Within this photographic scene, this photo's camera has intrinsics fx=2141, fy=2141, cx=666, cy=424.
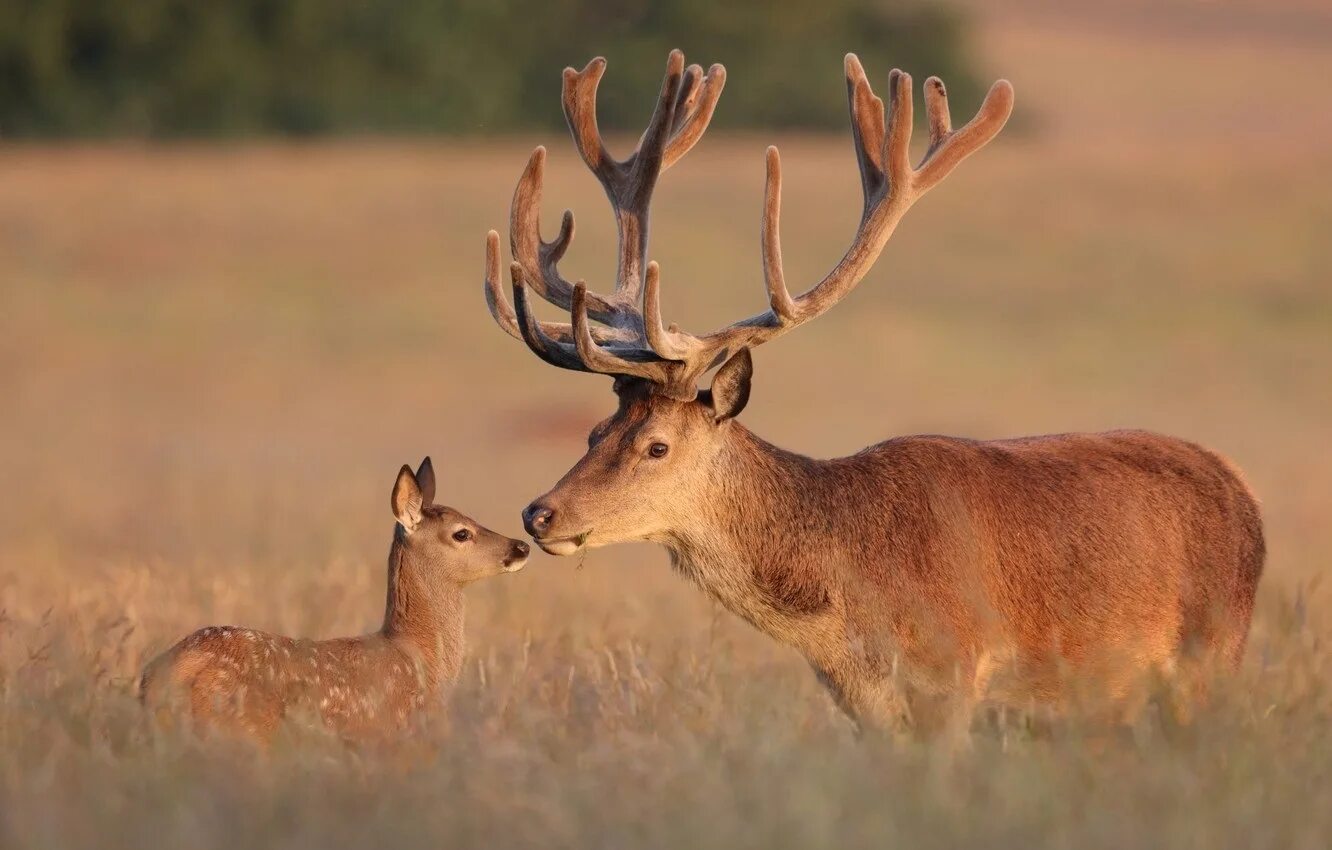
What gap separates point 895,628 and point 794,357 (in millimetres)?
18979

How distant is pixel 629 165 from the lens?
27.2 feet

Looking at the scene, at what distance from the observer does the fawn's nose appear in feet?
22.5

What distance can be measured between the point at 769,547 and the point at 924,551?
507 millimetres

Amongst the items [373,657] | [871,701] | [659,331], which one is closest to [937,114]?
[659,331]

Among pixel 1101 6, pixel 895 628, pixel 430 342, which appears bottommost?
pixel 430 342

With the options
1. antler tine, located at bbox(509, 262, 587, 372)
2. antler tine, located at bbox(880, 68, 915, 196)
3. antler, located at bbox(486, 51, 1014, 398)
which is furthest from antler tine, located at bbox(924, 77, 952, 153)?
antler tine, located at bbox(509, 262, 587, 372)

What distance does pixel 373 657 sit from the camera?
7.05 meters

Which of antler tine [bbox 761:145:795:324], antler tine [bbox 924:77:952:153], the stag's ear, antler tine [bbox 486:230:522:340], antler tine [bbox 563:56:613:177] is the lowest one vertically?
the stag's ear

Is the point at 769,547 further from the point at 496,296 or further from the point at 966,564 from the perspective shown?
the point at 496,296

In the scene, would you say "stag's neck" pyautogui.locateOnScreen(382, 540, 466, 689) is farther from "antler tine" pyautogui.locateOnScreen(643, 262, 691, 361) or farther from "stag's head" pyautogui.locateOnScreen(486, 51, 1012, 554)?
"antler tine" pyautogui.locateOnScreen(643, 262, 691, 361)

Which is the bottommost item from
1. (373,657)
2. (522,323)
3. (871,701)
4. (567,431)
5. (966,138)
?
(567,431)

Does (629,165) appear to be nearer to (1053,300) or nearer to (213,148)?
(1053,300)

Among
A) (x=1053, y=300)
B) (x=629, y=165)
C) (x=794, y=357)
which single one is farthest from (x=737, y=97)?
(x=629, y=165)

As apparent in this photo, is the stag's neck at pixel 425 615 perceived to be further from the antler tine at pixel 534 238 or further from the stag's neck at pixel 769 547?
the antler tine at pixel 534 238
